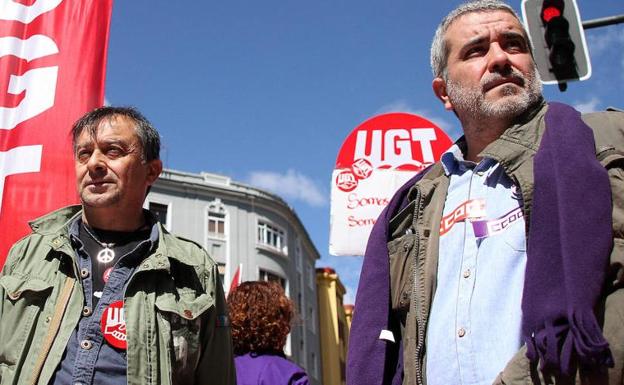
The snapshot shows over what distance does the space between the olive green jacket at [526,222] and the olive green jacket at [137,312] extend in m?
0.88

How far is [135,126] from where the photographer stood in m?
3.26

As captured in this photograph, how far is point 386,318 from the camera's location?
8.46ft

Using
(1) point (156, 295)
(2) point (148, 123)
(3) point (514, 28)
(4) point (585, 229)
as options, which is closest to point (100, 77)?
(2) point (148, 123)

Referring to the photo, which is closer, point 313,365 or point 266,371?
point 266,371

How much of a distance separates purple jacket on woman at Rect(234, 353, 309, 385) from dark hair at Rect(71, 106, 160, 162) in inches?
55.0

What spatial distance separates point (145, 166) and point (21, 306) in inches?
33.2

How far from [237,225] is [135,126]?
35.0 meters

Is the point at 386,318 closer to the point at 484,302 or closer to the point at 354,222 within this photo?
the point at 484,302

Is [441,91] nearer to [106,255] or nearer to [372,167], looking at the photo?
[106,255]

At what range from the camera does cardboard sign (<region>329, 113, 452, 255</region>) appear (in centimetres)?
641

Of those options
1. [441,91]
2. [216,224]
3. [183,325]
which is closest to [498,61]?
[441,91]

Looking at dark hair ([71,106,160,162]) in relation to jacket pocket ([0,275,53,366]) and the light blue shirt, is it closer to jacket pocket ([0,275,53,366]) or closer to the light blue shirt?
jacket pocket ([0,275,53,366])

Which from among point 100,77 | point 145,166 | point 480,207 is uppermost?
point 100,77

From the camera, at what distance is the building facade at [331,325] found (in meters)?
47.7
